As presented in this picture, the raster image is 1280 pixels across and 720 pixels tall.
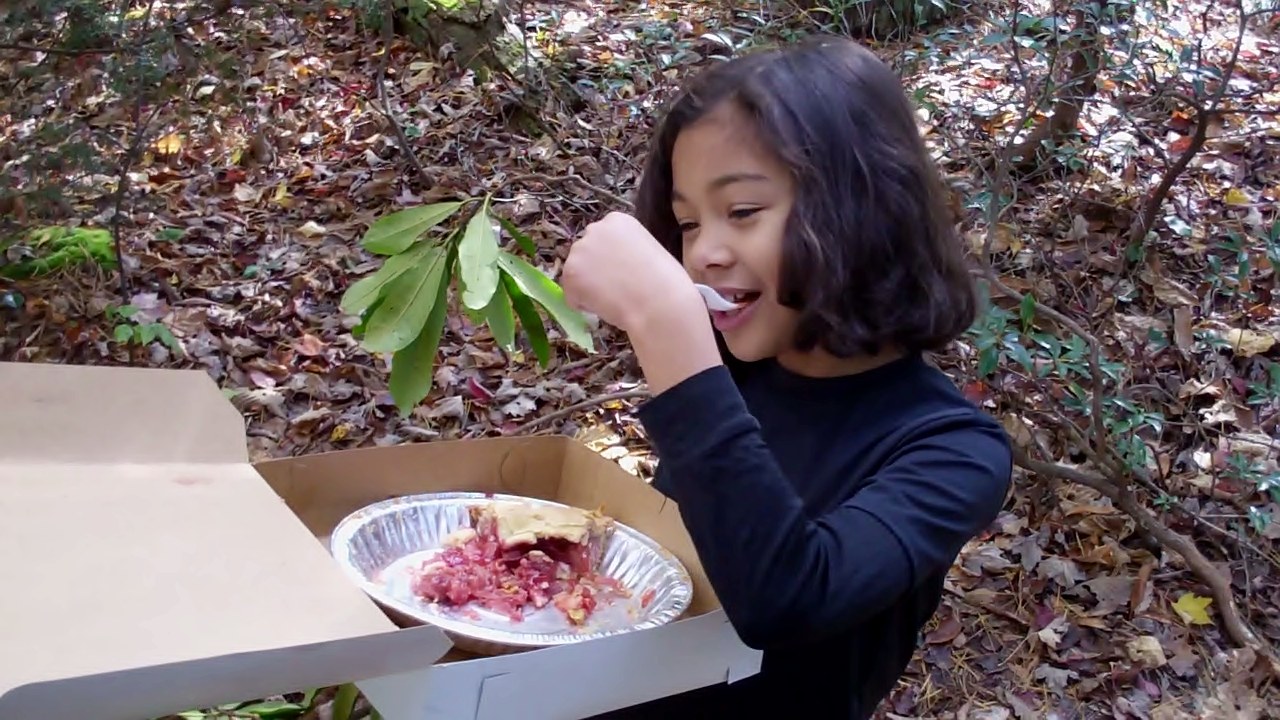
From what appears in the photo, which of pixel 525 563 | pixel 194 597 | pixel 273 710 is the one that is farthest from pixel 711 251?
pixel 273 710

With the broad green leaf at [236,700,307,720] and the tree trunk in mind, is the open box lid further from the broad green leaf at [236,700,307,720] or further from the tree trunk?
the tree trunk

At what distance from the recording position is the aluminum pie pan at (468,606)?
3.26 feet

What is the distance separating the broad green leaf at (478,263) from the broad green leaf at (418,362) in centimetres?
6

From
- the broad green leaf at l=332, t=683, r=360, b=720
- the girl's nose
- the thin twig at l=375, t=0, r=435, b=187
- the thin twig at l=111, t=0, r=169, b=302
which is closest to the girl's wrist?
the girl's nose

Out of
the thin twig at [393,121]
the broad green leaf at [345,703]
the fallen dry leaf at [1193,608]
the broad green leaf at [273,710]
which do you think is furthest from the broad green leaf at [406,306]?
the thin twig at [393,121]

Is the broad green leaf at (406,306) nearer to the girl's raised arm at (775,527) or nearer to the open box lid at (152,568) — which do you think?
the open box lid at (152,568)

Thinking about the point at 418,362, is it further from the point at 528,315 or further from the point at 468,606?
the point at 468,606

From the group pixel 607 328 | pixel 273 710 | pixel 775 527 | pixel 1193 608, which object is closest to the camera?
pixel 775 527

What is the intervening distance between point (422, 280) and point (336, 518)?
0.28 m

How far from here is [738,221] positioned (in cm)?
109

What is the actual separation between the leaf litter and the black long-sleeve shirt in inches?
38.4

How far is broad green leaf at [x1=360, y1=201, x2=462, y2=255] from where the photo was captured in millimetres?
1345

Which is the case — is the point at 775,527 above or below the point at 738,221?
below

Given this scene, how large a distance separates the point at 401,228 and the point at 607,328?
1.56 metres
